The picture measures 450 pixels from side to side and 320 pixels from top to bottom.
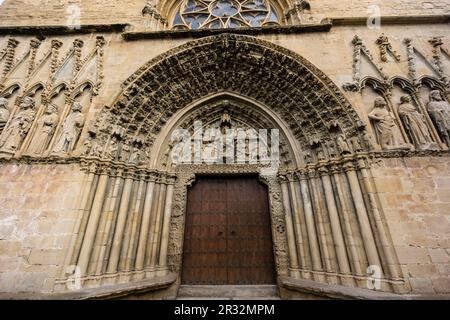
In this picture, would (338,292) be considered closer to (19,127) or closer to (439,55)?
(439,55)

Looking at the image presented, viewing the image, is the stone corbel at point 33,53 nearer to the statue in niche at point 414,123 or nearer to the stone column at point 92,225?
the stone column at point 92,225

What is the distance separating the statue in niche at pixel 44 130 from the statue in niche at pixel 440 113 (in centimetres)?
699

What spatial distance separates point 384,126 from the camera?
143 inches

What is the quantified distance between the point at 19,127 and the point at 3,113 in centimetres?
57

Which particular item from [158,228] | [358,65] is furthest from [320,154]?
[158,228]

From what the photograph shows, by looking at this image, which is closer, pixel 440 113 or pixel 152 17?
pixel 440 113

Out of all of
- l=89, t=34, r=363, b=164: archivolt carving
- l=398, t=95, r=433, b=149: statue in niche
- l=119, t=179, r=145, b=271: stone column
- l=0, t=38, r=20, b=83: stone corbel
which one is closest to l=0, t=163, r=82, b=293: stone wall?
l=119, t=179, r=145, b=271: stone column

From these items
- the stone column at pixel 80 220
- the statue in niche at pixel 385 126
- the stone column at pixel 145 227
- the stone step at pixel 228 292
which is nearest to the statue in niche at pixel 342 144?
the statue in niche at pixel 385 126

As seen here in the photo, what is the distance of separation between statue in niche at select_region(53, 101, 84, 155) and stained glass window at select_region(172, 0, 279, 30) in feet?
12.8

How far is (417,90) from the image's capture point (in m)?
3.90

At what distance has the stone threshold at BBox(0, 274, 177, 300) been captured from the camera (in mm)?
2660

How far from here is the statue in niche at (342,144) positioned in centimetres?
370

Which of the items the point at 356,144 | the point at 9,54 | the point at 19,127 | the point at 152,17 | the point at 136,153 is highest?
the point at 152,17

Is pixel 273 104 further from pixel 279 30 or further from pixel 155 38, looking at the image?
pixel 155 38
